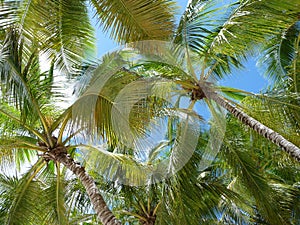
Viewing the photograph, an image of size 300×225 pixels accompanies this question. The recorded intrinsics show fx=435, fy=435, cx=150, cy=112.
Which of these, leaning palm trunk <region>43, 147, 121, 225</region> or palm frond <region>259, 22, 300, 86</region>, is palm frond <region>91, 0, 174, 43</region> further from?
palm frond <region>259, 22, 300, 86</region>

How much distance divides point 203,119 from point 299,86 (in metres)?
1.65

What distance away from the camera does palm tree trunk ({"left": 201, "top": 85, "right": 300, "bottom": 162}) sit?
5.90 meters

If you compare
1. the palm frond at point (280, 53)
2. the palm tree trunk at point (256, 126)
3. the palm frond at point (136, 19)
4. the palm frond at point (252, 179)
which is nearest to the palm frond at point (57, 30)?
the palm frond at point (136, 19)

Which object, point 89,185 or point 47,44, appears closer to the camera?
point 89,185

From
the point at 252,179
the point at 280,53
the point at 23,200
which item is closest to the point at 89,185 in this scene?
the point at 23,200

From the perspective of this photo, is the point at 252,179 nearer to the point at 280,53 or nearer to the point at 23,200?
the point at 280,53

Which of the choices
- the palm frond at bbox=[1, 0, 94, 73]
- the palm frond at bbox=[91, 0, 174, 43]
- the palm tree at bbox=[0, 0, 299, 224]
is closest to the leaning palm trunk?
the palm tree at bbox=[0, 0, 299, 224]

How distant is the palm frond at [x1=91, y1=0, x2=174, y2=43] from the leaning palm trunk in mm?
1985

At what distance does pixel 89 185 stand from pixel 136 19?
2487mm

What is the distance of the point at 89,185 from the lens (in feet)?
19.1

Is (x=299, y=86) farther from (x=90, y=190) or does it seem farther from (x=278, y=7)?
(x=90, y=190)

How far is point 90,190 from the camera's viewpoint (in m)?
5.74

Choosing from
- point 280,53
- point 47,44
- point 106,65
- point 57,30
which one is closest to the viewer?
point 106,65

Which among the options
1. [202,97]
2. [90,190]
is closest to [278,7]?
[202,97]
